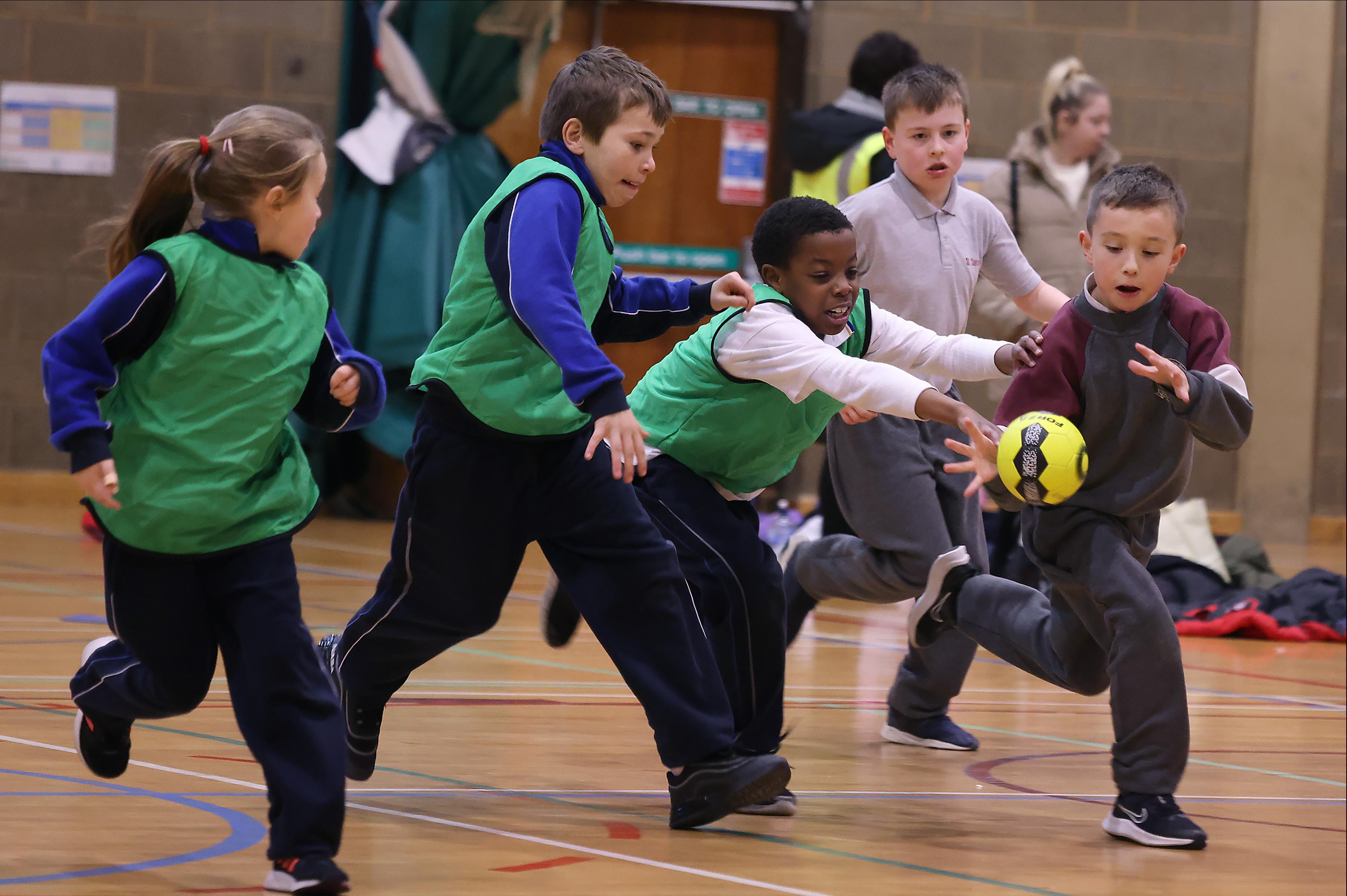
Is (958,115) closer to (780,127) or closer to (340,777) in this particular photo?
(340,777)

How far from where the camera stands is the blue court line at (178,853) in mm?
2500

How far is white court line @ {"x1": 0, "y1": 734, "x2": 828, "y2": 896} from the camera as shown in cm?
266

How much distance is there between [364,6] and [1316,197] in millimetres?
5548

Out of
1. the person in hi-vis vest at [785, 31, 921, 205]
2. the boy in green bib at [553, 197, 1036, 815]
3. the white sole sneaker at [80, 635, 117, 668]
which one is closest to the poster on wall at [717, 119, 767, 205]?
the person in hi-vis vest at [785, 31, 921, 205]

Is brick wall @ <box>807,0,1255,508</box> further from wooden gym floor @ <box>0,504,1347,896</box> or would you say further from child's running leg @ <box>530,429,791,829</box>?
child's running leg @ <box>530,429,791,829</box>

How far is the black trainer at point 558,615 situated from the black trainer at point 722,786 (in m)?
0.75

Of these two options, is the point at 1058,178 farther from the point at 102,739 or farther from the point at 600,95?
the point at 102,739

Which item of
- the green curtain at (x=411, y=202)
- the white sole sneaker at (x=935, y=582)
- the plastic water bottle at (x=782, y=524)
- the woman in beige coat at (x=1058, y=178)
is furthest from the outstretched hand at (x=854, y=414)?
the green curtain at (x=411, y=202)

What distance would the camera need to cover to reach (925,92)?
4125 mm

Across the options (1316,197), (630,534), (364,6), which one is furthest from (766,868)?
(1316,197)

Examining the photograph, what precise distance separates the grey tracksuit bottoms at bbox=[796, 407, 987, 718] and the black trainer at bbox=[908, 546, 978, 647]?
117 mm

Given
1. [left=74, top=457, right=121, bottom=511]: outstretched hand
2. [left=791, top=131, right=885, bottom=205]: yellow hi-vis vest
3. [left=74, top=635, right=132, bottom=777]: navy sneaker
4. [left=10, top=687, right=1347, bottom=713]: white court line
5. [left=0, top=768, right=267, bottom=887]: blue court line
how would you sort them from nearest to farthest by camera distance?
[left=74, top=457, right=121, bottom=511]: outstretched hand < [left=0, top=768, right=267, bottom=887]: blue court line < [left=74, top=635, right=132, bottom=777]: navy sneaker < [left=10, top=687, right=1347, bottom=713]: white court line < [left=791, top=131, right=885, bottom=205]: yellow hi-vis vest

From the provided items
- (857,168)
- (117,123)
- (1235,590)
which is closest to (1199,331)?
(857,168)

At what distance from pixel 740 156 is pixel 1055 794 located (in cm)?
630
